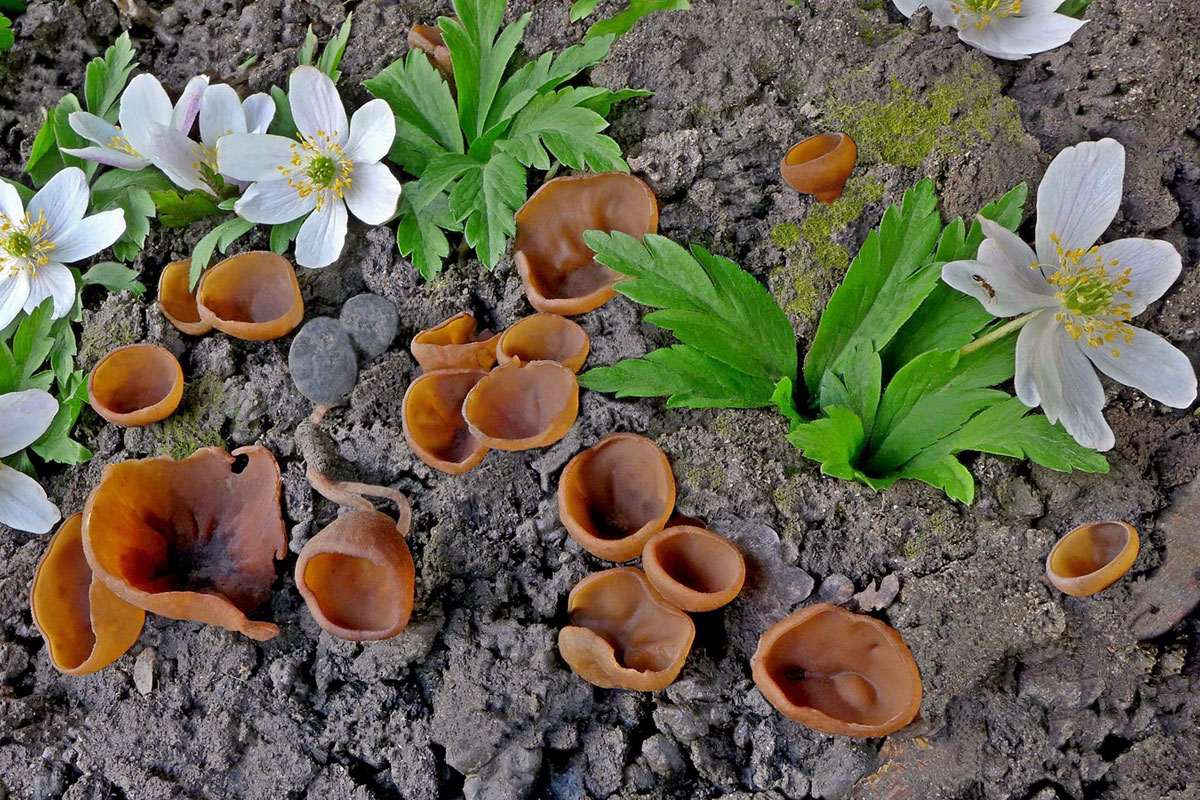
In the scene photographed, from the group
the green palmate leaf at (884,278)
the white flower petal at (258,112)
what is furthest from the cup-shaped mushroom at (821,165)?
the white flower petal at (258,112)

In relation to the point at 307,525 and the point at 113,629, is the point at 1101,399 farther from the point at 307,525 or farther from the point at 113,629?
the point at 113,629

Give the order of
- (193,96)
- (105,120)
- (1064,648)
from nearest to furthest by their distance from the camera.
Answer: (1064,648), (193,96), (105,120)

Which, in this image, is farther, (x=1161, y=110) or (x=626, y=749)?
(x=1161, y=110)

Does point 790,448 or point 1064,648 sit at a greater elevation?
point 790,448

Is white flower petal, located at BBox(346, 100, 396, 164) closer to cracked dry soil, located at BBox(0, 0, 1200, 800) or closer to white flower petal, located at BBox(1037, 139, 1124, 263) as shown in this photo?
cracked dry soil, located at BBox(0, 0, 1200, 800)

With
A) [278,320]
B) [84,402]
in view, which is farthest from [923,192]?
[84,402]

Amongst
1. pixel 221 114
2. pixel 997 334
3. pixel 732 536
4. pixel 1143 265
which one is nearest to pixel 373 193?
pixel 221 114

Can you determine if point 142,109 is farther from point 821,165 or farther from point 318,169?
point 821,165
